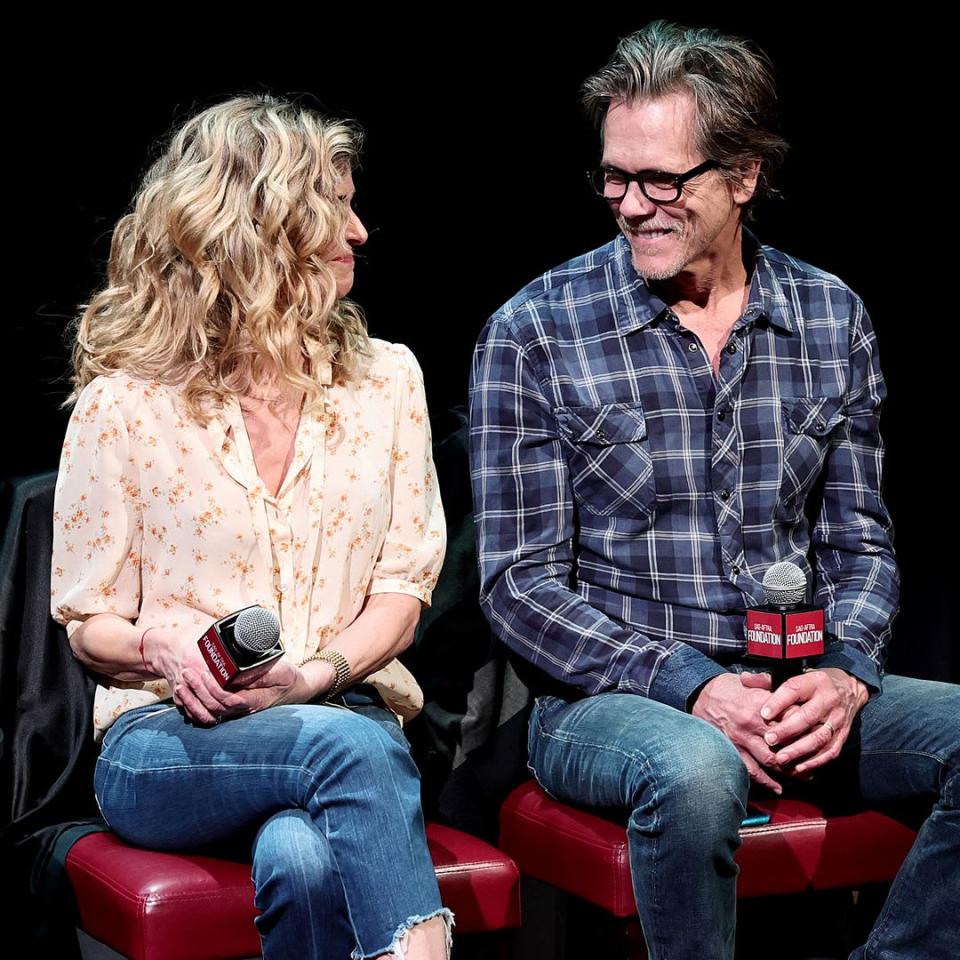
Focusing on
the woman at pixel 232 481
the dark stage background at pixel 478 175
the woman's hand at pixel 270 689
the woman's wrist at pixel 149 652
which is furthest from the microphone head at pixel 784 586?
the dark stage background at pixel 478 175

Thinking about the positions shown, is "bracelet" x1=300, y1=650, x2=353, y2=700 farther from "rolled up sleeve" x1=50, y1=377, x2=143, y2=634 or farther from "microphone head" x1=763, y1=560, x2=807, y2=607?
"microphone head" x1=763, y1=560, x2=807, y2=607

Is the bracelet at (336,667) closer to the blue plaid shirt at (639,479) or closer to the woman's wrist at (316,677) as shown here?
the woman's wrist at (316,677)

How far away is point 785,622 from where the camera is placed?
81.8 inches

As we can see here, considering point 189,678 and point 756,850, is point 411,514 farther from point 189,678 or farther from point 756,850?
point 756,850

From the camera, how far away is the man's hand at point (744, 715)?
7.29 feet

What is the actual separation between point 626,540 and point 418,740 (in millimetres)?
582

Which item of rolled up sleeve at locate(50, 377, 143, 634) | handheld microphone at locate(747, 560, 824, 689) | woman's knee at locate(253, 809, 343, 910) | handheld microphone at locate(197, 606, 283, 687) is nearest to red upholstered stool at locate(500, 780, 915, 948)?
handheld microphone at locate(747, 560, 824, 689)

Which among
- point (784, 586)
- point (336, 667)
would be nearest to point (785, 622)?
point (784, 586)

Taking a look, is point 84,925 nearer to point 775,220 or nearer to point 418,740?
point 418,740

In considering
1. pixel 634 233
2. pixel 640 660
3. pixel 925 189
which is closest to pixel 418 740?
pixel 640 660

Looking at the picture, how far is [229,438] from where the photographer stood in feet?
7.52

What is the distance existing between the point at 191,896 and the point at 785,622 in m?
0.93

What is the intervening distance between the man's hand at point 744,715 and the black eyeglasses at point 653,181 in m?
0.85

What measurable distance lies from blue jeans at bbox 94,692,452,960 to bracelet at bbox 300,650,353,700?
102 mm
